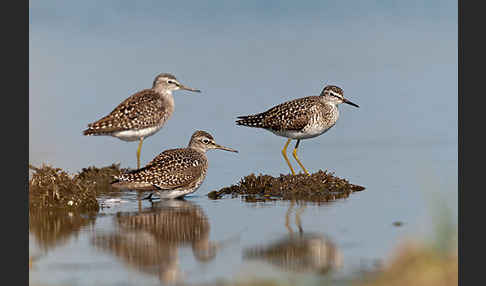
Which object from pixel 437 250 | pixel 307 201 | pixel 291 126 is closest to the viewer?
pixel 437 250

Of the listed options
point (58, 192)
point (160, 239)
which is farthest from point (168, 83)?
point (160, 239)

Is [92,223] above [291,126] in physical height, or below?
below

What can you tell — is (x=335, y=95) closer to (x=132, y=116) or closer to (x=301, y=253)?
(x=132, y=116)

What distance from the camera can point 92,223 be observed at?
15.1 metres

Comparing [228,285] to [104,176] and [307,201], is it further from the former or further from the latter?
[104,176]

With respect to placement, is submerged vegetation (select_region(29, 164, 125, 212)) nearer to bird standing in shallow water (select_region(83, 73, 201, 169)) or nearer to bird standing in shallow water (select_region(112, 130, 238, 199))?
bird standing in shallow water (select_region(112, 130, 238, 199))

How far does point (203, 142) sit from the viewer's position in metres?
19.9

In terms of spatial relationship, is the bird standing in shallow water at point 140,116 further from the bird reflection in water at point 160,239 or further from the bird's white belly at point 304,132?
the bird reflection in water at point 160,239

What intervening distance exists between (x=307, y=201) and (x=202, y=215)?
308cm

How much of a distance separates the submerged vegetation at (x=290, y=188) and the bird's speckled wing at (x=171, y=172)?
3.09 ft

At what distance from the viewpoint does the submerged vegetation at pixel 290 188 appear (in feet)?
60.6

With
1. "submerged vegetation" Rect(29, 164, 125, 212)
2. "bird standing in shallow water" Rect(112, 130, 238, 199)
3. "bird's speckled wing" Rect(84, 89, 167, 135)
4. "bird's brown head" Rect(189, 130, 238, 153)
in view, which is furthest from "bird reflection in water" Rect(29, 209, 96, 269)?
"bird's speckled wing" Rect(84, 89, 167, 135)

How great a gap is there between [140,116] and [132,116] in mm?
245

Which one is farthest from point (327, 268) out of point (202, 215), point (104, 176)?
point (104, 176)
